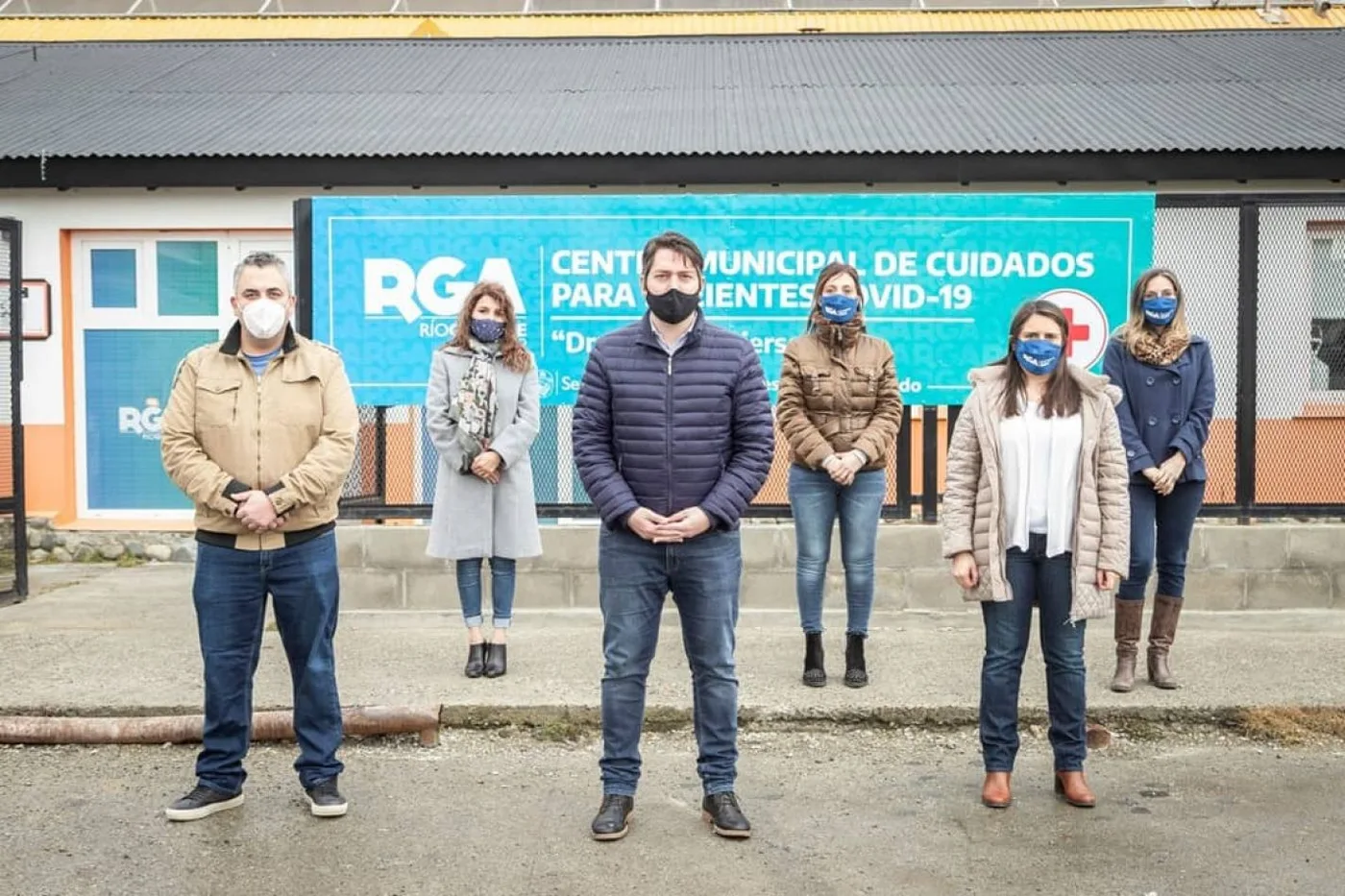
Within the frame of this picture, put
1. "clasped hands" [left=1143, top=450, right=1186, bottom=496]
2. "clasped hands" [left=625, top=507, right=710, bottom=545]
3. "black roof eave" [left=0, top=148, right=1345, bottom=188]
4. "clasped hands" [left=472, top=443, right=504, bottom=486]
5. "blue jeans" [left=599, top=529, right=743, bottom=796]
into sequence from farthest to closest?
"black roof eave" [left=0, top=148, right=1345, bottom=188]
"clasped hands" [left=472, top=443, right=504, bottom=486]
"clasped hands" [left=1143, top=450, right=1186, bottom=496]
"blue jeans" [left=599, top=529, right=743, bottom=796]
"clasped hands" [left=625, top=507, right=710, bottom=545]

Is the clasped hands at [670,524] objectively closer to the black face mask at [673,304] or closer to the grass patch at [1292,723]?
the black face mask at [673,304]

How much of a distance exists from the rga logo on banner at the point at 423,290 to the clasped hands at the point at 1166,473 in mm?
3739

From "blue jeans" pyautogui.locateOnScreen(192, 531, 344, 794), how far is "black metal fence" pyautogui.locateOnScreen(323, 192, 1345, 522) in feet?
11.3

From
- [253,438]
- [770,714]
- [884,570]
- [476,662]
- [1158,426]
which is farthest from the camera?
[884,570]

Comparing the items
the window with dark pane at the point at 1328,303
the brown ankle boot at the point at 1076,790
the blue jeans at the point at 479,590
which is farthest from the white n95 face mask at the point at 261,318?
the window with dark pane at the point at 1328,303

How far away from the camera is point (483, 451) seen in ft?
22.5

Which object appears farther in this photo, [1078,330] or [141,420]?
[141,420]

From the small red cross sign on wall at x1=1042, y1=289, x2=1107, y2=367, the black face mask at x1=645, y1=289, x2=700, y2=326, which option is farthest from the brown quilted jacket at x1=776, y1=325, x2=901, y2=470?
the small red cross sign on wall at x1=1042, y1=289, x2=1107, y2=367

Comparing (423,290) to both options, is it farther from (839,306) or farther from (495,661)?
(839,306)

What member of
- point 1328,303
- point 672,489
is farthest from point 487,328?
point 1328,303

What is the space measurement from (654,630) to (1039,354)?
1.69 m

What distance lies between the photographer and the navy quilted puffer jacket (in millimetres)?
4762

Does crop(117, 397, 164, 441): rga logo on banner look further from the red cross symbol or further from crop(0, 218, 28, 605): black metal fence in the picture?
the red cross symbol

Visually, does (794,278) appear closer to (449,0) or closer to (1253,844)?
(1253,844)
